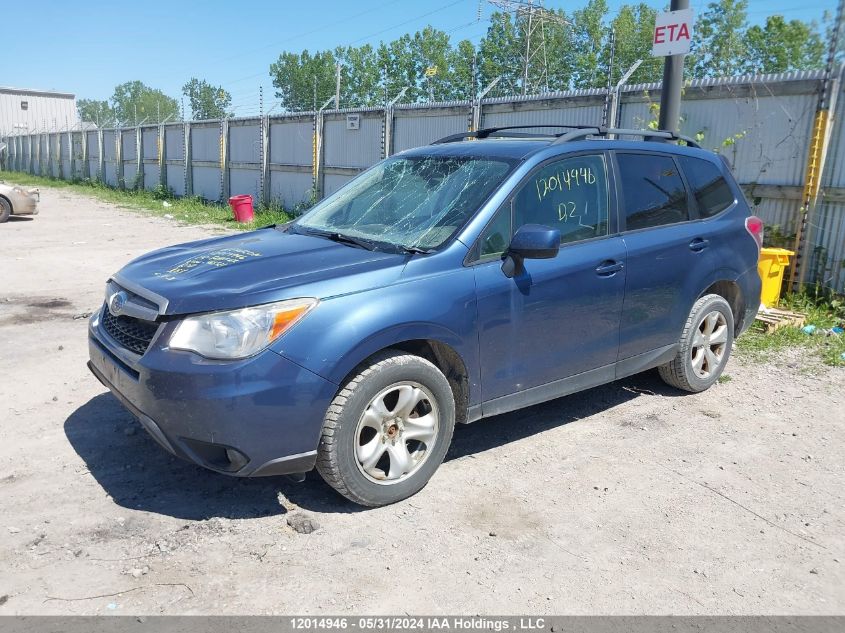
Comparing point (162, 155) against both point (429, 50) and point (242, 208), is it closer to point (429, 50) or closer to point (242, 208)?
point (242, 208)

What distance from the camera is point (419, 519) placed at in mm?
3643

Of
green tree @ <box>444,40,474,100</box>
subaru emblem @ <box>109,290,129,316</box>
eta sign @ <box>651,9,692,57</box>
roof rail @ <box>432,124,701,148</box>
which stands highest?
green tree @ <box>444,40,474,100</box>

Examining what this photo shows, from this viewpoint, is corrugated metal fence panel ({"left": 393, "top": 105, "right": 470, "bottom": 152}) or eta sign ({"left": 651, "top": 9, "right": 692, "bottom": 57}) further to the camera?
corrugated metal fence panel ({"left": 393, "top": 105, "right": 470, "bottom": 152})

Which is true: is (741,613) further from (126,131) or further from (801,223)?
(126,131)

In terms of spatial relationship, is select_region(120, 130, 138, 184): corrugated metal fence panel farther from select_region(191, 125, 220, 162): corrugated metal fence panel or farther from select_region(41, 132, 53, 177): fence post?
select_region(41, 132, 53, 177): fence post

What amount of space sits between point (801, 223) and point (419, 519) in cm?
646

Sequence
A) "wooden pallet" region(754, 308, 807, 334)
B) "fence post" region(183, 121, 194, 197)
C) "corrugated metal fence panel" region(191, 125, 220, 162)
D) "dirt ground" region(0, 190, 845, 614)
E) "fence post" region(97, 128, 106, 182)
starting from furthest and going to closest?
1. "fence post" region(97, 128, 106, 182)
2. "fence post" region(183, 121, 194, 197)
3. "corrugated metal fence panel" region(191, 125, 220, 162)
4. "wooden pallet" region(754, 308, 807, 334)
5. "dirt ground" region(0, 190, 845, 614)

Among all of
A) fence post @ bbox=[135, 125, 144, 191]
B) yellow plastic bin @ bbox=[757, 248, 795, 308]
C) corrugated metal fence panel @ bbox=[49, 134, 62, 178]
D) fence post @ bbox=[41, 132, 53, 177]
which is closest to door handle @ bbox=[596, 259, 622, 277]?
yellow plastic bin @ bbox=[757, 248, 795, 308]

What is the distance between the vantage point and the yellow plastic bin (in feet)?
24.9

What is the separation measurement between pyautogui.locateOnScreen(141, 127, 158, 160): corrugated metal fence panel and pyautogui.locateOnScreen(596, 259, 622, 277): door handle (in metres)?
25.3
